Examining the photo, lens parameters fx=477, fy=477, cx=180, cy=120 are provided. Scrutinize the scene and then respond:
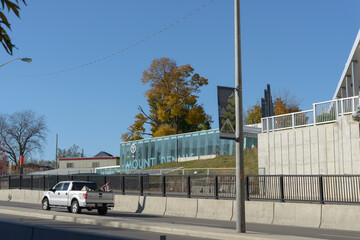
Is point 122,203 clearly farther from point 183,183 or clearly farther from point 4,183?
point 4,183

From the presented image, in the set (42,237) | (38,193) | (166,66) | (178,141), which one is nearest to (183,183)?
(38,193)

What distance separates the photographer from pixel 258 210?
20859mm

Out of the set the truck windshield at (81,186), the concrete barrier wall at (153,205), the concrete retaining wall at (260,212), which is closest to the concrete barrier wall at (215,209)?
the concrete retaining wall at (260,212)

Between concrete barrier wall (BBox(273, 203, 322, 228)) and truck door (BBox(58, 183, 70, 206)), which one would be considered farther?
truck door (BBox(58, 183, 70, 206))

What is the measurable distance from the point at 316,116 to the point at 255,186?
1372 centimetres

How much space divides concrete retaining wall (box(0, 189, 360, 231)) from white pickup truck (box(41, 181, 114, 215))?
2.91m

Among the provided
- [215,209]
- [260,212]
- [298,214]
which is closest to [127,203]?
[215,209]

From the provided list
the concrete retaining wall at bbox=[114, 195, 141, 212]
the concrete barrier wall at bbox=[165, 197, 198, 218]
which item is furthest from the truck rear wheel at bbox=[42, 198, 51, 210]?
the concrete barrier wall at bbox=[165, 197, 198, 218]

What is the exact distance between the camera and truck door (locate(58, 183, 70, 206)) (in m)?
25.6

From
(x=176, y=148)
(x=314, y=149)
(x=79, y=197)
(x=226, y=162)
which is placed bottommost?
(x=79, y=197)

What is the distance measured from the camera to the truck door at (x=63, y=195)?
84.0ft

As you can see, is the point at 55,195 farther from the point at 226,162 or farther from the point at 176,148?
the point at 176,148

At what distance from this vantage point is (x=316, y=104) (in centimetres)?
3353

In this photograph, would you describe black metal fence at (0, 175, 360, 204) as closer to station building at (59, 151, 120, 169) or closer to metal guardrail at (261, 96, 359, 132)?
metal guardrail at (261, 96, 359, 132)
